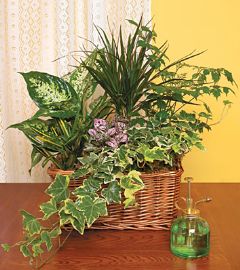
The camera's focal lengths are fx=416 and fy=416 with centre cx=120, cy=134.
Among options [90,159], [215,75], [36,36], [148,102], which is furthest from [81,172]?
[36,36]

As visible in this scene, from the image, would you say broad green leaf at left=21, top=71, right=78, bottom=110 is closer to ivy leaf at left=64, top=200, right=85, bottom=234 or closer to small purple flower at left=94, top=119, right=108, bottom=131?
small purple flower at left=94, top=119, right=108, bottom=131

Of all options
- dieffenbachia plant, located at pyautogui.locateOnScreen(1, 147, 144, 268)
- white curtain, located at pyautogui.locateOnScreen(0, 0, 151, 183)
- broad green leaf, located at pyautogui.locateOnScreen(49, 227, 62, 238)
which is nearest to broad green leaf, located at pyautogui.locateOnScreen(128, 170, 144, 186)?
dieffenbachia plant, located at pyautogui.locateOnScreen(1, 147, 144, 268)

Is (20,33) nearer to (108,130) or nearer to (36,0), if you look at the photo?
(36,0)

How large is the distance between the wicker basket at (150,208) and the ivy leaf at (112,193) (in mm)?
89

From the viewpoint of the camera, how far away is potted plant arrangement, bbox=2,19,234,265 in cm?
104

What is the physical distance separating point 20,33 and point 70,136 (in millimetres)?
685

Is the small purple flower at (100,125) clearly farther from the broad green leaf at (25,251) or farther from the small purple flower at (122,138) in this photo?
the broad green leaf at (25,251)

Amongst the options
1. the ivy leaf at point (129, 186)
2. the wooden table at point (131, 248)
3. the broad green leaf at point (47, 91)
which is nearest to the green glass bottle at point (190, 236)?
the wooden table at point (131, 248)

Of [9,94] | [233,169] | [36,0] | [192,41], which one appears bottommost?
[233,169]

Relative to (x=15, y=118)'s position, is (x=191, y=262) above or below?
below

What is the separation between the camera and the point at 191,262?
0.97 m

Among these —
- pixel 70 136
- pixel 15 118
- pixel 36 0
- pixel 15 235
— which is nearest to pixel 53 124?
pixel 70 136

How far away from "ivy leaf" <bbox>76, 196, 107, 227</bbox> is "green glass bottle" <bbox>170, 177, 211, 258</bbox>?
0.59 feet

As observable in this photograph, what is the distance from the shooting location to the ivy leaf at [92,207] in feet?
3.21
